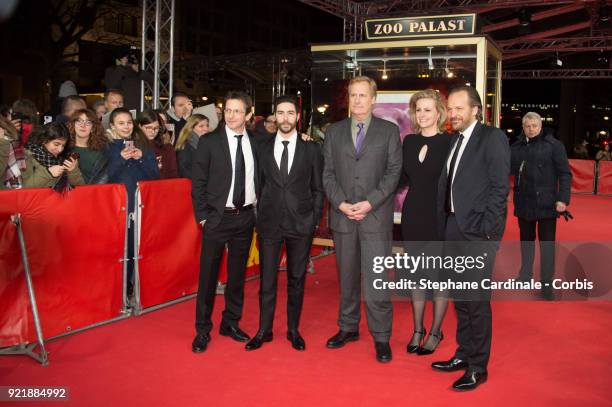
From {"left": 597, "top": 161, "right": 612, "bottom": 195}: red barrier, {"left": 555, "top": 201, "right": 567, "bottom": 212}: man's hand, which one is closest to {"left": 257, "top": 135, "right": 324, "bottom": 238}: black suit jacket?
{"left": 555, "top": 201, "right": 567, "bottom": 212}: man's hand

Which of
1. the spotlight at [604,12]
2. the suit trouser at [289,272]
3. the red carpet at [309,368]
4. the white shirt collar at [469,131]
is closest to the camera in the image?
the red carpet at [309,368]

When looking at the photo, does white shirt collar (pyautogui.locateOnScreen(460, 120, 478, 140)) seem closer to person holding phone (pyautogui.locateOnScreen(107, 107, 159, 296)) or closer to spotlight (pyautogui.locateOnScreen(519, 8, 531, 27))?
person holding phone (pyautogui.locateOnScreen(107, 107, 159, 296))

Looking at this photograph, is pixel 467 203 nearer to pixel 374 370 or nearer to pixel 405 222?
pixel 405 222

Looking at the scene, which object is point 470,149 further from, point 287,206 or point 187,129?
point 187,129

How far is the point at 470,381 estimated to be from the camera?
376 centimetres

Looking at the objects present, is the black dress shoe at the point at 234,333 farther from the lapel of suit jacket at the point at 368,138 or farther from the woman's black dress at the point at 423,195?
the lapel of suit jacket at the point at 368,138

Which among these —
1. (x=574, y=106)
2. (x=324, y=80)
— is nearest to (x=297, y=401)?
(x=324, y=80)

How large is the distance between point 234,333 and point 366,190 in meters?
1.55

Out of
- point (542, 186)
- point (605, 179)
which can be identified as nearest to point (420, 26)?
point (542, 186)

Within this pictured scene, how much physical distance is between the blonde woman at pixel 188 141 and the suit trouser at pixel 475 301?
123 inches

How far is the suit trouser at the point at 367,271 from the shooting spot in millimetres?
4336

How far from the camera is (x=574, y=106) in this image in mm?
29406

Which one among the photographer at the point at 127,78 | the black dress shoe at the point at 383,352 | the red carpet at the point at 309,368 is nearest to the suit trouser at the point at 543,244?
the red carpet at the point at 309,368

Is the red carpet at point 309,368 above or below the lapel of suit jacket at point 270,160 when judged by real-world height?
below
